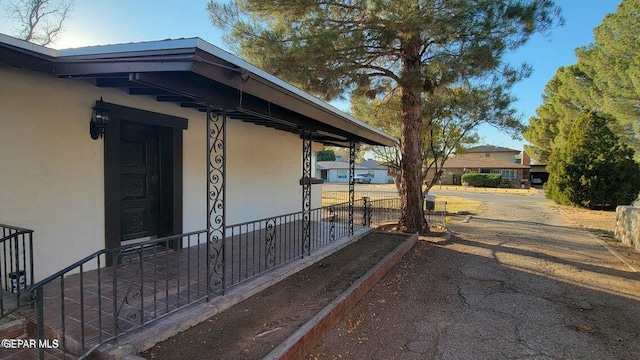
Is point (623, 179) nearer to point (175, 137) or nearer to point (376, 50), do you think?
point (376, 50)

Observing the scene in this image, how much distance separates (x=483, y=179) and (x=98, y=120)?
3953cm

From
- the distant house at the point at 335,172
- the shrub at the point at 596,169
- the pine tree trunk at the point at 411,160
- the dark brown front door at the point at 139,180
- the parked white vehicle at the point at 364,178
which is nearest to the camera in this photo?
the dark brown front door at the point at 139,180

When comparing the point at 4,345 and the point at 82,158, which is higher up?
the point at 82,158

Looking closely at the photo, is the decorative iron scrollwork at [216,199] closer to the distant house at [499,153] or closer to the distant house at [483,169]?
the distant house at [483,169]

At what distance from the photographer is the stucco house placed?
9.54 feet

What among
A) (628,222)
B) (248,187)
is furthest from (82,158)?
(628,222)

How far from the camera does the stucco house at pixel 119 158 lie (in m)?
2.91

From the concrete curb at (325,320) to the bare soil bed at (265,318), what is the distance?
12 centimetres

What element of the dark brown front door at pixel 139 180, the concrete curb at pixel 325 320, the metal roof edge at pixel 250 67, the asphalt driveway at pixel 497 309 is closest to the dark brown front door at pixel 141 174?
the dark brown front door at pixel 139 180

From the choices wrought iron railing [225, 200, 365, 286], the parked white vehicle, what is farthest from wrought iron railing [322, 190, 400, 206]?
the parked white vehicle

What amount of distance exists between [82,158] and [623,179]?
20.5 meters

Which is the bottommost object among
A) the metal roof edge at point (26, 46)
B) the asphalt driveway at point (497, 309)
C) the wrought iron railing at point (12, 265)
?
the asphalt driveway at point (497, 309)

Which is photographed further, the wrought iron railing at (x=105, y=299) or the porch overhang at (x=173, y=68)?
the porch overhang at (x=173, y=68)

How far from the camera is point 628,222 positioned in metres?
8.59
